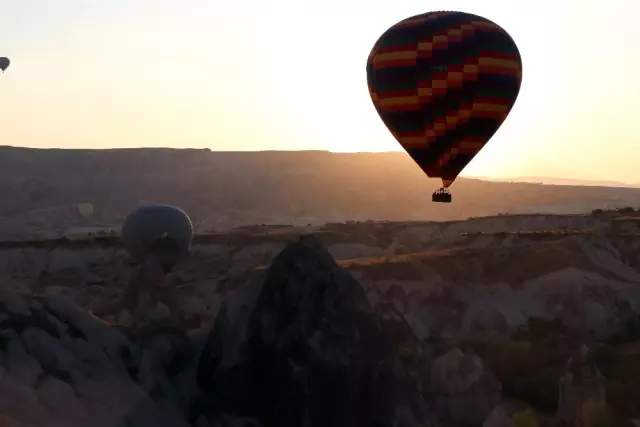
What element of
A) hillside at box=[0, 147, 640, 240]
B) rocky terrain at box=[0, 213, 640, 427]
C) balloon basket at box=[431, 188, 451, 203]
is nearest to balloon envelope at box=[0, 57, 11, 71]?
rocky terrain at box=[0, 213, 640, 427]

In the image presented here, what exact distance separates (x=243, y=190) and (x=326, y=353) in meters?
130

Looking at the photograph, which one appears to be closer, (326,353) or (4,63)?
(326,353)

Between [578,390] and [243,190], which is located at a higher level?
[243,190]

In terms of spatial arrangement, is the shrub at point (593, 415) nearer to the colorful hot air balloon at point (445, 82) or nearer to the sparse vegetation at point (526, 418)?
the sparse vegetation at point (526, 418)

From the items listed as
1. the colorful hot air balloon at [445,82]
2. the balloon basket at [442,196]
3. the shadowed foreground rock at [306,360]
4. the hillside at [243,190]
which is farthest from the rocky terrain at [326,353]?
the hillside at [243,190]

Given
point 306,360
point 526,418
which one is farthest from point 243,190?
point 306,360

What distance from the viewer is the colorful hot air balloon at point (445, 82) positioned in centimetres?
2489

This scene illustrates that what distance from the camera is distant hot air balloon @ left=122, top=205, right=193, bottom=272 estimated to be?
3681cm

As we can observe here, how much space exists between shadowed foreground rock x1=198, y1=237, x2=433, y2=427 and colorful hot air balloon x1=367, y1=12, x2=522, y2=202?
14471 mm

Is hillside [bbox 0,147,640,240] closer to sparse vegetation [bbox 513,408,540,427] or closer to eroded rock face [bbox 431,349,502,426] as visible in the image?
eroded rock face [bbox 431,349,502,426]

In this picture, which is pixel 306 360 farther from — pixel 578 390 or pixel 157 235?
pixel 157 235

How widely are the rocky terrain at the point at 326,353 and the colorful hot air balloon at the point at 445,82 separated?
586 cm

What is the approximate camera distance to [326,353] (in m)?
10.9

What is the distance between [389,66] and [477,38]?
284 cm
